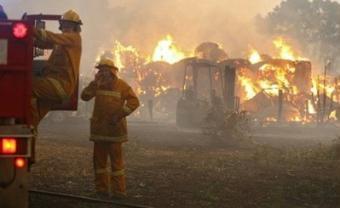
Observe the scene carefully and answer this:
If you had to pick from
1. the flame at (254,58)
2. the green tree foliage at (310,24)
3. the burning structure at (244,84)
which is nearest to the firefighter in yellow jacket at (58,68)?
the burning structure at (244,84)

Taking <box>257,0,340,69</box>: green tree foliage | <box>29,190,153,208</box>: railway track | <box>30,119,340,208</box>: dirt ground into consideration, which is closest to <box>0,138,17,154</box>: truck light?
<box>30,119,340,208</box>: dirt ground

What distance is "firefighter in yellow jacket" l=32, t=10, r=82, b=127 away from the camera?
5.18 metres

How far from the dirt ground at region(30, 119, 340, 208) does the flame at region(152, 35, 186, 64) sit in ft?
96.6

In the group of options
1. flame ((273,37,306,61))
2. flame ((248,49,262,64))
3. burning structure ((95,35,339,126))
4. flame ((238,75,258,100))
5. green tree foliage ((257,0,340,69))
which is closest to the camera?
burning structure ((95,35,339,126))

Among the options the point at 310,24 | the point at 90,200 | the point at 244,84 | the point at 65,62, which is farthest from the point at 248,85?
the point at 65,62

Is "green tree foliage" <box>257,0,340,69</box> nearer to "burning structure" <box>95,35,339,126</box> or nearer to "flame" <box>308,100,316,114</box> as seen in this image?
"burning structure" <box>95,35,339,126</box>

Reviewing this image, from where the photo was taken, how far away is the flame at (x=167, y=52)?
43191mm

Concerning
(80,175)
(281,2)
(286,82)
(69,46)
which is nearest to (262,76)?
(286,82)

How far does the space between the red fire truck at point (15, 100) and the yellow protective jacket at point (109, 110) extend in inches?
111

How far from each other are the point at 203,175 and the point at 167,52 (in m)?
36.1

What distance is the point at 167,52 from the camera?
4466cm

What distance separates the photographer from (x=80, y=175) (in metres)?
Answer: 8.50

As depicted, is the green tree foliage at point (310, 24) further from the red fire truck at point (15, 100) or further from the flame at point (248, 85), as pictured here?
the red fire truck at point (15, 100)

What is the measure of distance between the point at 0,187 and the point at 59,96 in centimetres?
148
